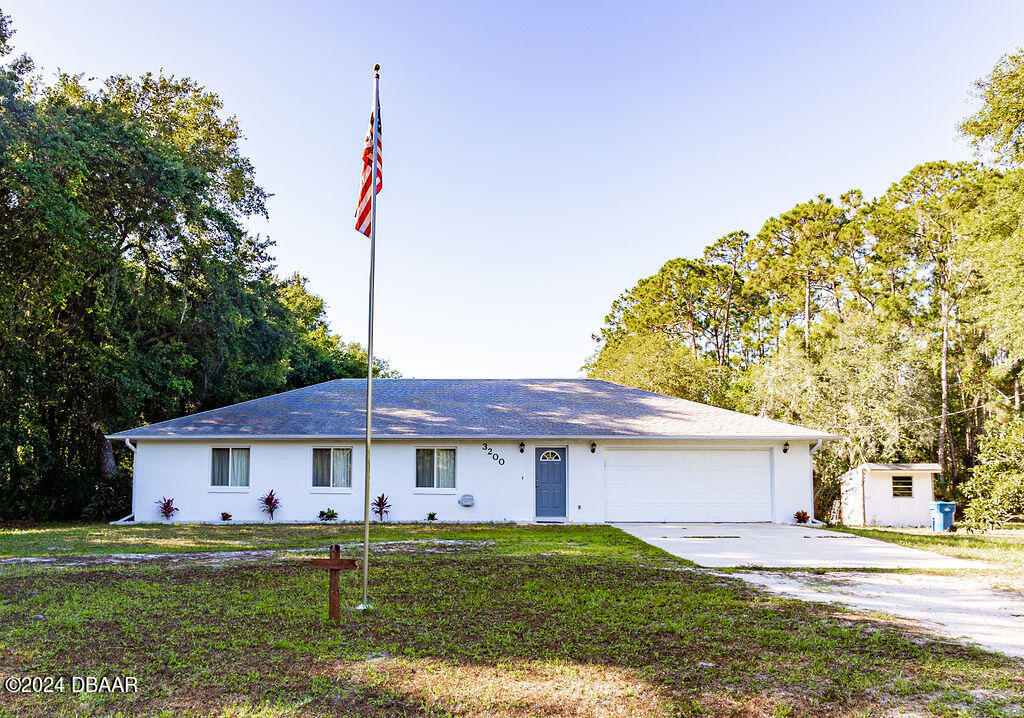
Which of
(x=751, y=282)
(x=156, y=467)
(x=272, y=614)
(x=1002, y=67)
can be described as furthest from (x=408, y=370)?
(x=272, y=614)

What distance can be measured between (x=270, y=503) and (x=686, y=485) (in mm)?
10599

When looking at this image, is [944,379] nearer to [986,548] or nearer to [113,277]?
[986,548]

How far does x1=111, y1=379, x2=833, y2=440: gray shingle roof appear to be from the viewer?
1689cm

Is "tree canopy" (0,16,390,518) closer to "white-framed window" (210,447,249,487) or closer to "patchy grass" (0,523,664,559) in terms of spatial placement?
"white-framed window" (210,447,249,487)

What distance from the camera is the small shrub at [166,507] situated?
1686 centimetres

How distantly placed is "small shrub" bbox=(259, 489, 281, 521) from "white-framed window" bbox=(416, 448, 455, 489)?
3560mm

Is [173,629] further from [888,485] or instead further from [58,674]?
[888,485]

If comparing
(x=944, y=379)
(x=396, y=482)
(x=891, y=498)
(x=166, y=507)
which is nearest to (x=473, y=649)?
(x=396, y=482)

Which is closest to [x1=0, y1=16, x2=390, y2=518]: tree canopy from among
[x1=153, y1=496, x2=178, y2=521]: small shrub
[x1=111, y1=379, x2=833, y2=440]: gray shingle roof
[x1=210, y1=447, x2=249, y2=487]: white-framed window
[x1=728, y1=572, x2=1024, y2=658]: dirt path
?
[x1=111, y1=379, x2=833, y2=440]: gray shingle roof

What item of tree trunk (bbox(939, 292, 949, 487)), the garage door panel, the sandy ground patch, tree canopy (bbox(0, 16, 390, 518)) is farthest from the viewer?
tree trunk (bbox(939, 292, 949, 487))

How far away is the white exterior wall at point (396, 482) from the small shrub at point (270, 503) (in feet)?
0.37

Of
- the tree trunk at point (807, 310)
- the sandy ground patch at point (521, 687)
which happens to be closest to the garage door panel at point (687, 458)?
the sandy ground patch at point (521, 687)

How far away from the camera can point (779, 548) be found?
472 inches

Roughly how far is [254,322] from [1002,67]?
22.3 metres
